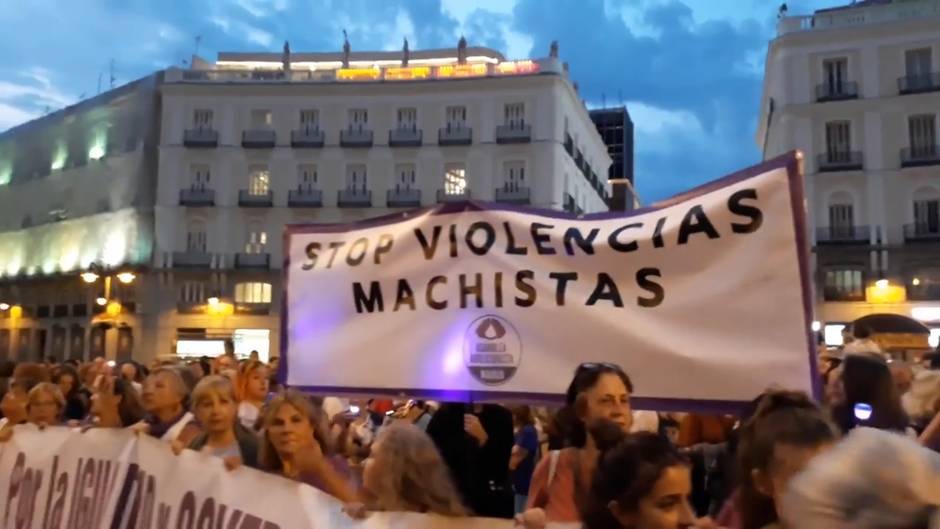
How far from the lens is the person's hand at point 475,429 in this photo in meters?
4.71

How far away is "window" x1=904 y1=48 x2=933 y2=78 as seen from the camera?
3544 centimetres

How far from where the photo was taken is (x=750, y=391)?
373 centimetres

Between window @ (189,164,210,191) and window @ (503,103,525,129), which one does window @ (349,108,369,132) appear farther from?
window @ (189,164,210,191)

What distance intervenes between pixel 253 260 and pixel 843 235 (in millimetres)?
25546

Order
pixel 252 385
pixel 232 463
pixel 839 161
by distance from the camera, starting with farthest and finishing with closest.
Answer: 1. pixel 839 161
2. pixel 252 385
3. pixel 232 463

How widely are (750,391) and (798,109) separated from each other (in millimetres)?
35570

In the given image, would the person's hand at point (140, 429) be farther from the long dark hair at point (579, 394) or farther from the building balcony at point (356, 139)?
the building balcony at point (356, 139)

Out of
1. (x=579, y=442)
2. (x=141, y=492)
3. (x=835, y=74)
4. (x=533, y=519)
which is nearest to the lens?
(x=533, y=519)

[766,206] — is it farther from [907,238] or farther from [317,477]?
[907,238]

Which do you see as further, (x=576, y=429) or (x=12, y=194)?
(x=12, y=194)

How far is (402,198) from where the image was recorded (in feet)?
142

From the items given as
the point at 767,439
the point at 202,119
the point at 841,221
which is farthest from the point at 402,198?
the point at 767,439

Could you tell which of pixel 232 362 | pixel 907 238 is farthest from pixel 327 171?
pixel 232 362

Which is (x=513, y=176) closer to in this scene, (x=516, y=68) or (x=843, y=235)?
(x=516, y=68)
